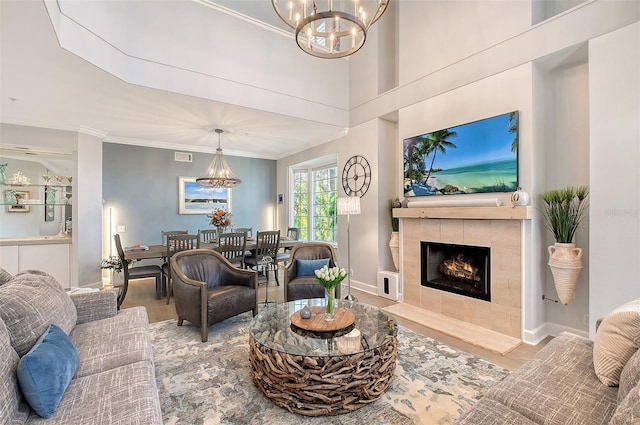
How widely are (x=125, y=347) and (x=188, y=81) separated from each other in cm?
309

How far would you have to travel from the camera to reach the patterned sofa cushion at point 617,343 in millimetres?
1414

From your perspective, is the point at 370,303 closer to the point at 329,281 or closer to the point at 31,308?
the point at 329,281

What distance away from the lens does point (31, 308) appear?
66.7 inches

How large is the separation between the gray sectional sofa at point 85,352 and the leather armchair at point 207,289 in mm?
621

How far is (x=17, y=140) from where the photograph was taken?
174 inches

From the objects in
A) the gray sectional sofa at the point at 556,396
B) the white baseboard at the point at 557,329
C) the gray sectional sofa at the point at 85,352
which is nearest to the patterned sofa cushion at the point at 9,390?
the gray sectional sofa at the point at 85,352

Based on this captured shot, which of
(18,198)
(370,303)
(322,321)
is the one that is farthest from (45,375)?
(18,198)

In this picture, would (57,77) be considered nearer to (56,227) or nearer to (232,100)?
(232,100)

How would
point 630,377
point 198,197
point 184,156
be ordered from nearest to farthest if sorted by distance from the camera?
point 630,377
point 184,156
point 198,197

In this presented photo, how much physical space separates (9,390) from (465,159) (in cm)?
401

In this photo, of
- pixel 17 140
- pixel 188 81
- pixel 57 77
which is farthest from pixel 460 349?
pixel 17 140

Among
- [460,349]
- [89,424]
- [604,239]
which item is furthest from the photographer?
[460,349]

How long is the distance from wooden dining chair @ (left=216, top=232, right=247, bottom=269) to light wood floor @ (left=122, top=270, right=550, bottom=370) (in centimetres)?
75

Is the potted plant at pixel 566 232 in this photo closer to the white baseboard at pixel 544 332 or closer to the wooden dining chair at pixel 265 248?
the white baseboard at pixel 544 332
